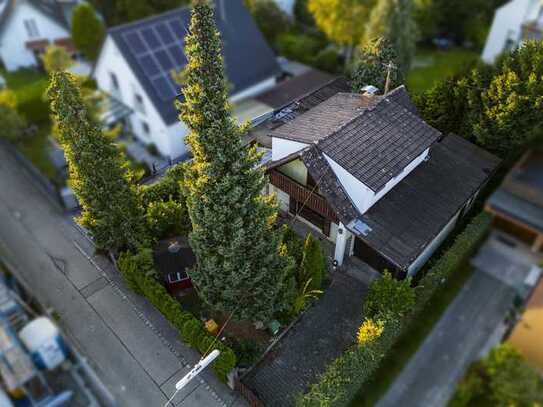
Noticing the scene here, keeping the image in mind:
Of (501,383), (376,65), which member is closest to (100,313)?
(501,383)

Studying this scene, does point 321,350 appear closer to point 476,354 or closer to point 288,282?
point 288,282

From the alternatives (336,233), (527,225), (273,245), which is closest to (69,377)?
(527,225)

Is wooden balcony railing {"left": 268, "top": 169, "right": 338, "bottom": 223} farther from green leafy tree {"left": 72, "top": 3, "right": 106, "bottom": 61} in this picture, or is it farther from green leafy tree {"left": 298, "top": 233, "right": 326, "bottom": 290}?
green leafy tree {"left": 72, "top": 3, "right": 106, "bottom": 61}

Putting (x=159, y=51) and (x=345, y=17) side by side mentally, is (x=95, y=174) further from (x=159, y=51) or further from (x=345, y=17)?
(x=345, y=17)

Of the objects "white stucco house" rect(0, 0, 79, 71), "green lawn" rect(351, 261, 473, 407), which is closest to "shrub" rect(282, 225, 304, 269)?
"green lawn" rect(351, 261, 473, 407)

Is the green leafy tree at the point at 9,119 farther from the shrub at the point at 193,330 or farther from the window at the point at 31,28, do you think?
the shrub at the point at 193,330

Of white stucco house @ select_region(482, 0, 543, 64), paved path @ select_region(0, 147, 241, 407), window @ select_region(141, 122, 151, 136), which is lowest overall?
paved path @ select_region(0, 147, 241, 407)
